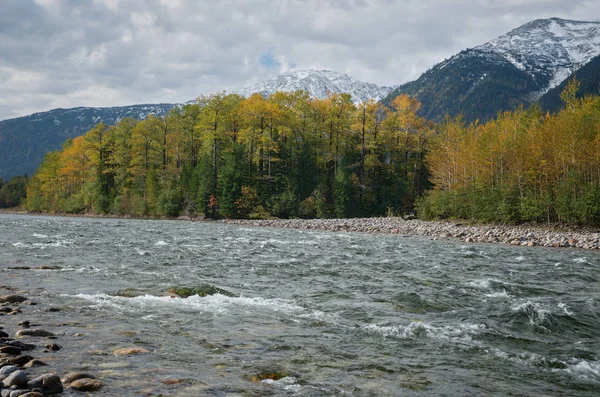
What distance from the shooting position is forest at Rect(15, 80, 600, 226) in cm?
4072

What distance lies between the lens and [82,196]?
211ft

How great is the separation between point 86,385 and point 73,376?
31 cm

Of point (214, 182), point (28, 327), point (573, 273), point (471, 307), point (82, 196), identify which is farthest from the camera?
point (82, 196)

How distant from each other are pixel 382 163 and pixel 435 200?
15635mm

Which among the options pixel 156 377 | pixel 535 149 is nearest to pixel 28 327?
pixel 156 377

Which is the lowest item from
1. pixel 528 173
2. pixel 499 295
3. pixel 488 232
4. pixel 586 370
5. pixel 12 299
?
pixel 488 232

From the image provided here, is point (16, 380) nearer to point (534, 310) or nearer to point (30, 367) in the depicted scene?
point (30, 367)

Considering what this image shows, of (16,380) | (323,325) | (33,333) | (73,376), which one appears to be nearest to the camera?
(16,380)

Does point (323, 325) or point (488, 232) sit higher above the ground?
point (323, 325)

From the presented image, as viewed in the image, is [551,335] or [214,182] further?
[214,182]

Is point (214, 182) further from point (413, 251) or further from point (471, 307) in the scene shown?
point (471, 307)

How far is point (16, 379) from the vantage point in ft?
14.8

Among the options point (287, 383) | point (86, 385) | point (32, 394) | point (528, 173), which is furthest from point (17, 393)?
point (528, 173)

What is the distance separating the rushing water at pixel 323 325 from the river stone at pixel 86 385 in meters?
0.14
